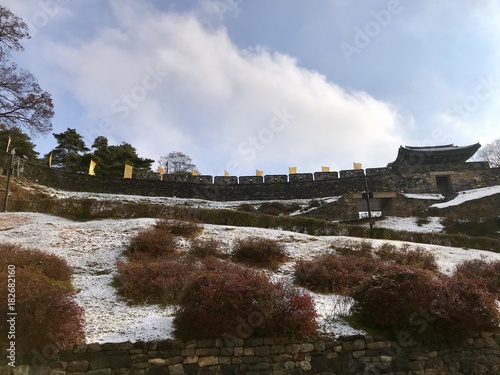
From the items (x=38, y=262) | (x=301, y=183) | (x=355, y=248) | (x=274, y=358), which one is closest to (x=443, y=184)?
(x=301, y=183)

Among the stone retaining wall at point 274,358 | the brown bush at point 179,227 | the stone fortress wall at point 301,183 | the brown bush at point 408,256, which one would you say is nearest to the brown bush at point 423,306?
the stone retaining wall at point 274,358

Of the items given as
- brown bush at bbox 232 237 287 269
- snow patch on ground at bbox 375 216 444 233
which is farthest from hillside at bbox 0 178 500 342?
snow patch on ground at bbox 375 216 444 233

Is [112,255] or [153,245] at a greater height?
[153,245]

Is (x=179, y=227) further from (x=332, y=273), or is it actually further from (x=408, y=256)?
(x=408, y=256)

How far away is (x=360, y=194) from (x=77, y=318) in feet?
91.1

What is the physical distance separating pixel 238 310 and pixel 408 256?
9.05 m

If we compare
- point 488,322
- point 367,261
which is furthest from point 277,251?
point 488,322

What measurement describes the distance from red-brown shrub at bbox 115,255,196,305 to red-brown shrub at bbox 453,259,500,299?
A: 8385mm

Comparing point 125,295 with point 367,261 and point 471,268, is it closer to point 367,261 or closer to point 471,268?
point 367,261

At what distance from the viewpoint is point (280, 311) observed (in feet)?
22.9

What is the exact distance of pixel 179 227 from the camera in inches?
569

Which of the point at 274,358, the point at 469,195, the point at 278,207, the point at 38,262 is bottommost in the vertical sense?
the point at 274,358

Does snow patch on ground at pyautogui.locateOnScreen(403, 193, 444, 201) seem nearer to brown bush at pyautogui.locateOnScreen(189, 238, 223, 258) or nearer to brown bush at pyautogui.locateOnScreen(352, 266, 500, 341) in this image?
brown bush at pyautogui.locateOnScreen(189, 238, 223, 258)

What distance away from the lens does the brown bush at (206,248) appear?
12219 mm
